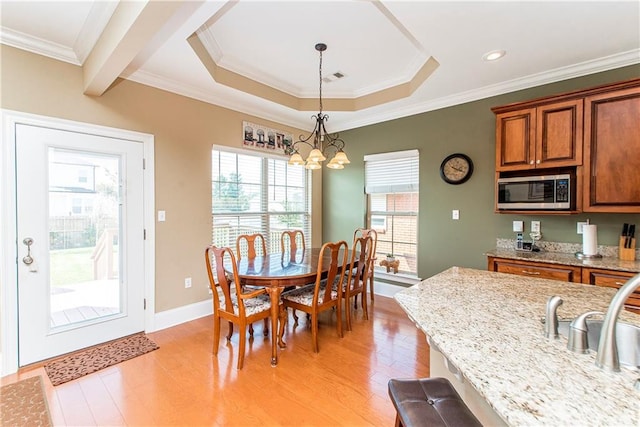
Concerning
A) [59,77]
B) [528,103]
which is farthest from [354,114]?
[59,77]

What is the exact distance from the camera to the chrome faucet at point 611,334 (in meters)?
0.85

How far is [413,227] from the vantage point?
4.19m

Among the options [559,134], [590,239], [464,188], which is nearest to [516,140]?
[559,134]

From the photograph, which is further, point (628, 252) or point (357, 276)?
point (357, 276)

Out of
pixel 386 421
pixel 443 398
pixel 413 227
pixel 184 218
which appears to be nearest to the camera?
pixel 443 398

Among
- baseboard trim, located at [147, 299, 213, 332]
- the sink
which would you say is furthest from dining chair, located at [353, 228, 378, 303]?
the sink

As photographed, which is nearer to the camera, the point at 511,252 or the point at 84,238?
the point at 84,238

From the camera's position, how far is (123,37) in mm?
1907

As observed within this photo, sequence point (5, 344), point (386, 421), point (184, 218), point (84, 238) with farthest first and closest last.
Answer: point (184, 218) < point (84, 238) < point (5, 344) < point (386, 421)

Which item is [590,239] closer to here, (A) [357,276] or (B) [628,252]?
(B) [628,252]

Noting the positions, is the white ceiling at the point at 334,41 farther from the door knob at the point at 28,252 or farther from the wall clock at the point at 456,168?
the door knob at the point at 28,252

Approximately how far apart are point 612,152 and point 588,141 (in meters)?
0.19

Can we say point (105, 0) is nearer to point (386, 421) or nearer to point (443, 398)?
point (443, 398)

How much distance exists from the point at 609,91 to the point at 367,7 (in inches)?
86.9
